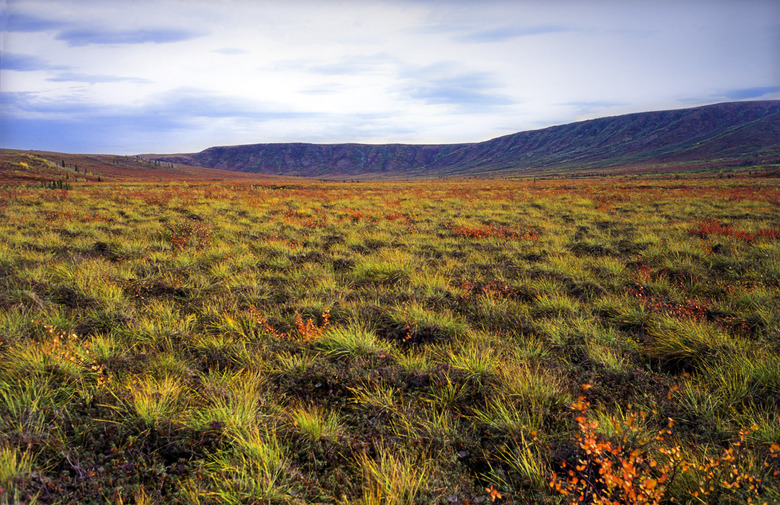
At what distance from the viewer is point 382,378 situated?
11.2 ft

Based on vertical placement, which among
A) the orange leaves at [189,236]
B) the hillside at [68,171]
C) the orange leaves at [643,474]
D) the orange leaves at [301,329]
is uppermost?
the hillside at [68,171]

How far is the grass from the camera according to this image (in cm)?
232

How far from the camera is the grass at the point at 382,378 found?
2320mm

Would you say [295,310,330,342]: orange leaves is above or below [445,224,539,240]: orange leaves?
below

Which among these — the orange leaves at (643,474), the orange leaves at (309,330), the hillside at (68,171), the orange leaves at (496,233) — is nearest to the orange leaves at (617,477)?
the orange leaves at (643,474)

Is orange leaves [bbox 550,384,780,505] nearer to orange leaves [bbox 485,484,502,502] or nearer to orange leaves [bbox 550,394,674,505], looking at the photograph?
orange leaves [bbox 550,394,674,505]

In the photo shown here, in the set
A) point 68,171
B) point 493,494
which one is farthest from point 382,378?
point 68,171

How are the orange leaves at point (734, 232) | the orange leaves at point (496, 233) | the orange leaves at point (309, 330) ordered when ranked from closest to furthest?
the orange leaves at point (309, 330)
the orange leaves at point (734, 232)
the orange leaves at point (496, 233)

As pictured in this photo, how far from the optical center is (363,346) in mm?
3934

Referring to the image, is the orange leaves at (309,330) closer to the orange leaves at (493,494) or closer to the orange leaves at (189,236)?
the orange leaves at (493,494)

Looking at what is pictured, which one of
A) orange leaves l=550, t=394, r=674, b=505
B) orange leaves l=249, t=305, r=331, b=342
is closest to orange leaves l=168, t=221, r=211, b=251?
orange leaves l=249, t=305, r=331, b=342

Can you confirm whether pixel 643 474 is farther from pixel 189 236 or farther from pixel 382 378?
pixel 189 236

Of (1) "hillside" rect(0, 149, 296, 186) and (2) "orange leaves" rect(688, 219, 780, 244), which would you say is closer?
(2) "orange leaves" rect(688, 219, 780, 244)

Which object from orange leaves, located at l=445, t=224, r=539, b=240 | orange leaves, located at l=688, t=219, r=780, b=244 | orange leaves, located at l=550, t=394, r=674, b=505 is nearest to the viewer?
orange leaves, located at l=550, t=394, r=674, b=505
